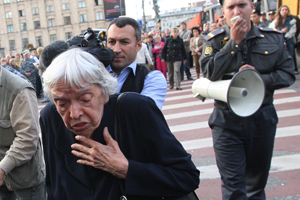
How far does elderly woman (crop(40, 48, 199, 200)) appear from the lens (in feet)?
4.72

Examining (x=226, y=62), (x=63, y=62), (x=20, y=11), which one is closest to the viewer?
(x=63, y=62)

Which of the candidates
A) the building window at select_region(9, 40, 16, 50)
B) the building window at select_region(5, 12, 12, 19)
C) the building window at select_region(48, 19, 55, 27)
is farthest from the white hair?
the building window at select_region(5, 12, 12, 19)

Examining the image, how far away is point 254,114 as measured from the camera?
8.02 ft

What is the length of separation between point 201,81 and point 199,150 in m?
2.56

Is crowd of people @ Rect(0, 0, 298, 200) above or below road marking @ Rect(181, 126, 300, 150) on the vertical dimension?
above

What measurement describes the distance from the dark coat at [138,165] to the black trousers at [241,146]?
3.24ft

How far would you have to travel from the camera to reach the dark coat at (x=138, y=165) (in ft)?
4.88

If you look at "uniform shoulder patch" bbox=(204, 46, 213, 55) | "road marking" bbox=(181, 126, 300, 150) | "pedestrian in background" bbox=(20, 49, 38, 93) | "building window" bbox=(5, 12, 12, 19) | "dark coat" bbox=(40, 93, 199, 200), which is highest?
"building window" bbox=(5, 12, 12, 19)

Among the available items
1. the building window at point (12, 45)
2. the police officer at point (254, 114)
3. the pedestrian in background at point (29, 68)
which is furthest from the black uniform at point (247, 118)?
the building window at point (12, 45)

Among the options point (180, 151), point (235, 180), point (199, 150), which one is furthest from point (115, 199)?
point (199, 150)

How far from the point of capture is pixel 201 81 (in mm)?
2619

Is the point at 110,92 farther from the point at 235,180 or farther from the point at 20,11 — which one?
the point at 20,11

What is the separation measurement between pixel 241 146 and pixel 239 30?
924mm

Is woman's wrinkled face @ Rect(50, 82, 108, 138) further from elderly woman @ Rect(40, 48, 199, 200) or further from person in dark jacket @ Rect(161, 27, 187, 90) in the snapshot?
person in dark jacket @ Rect(161, 27, 187, 90)
